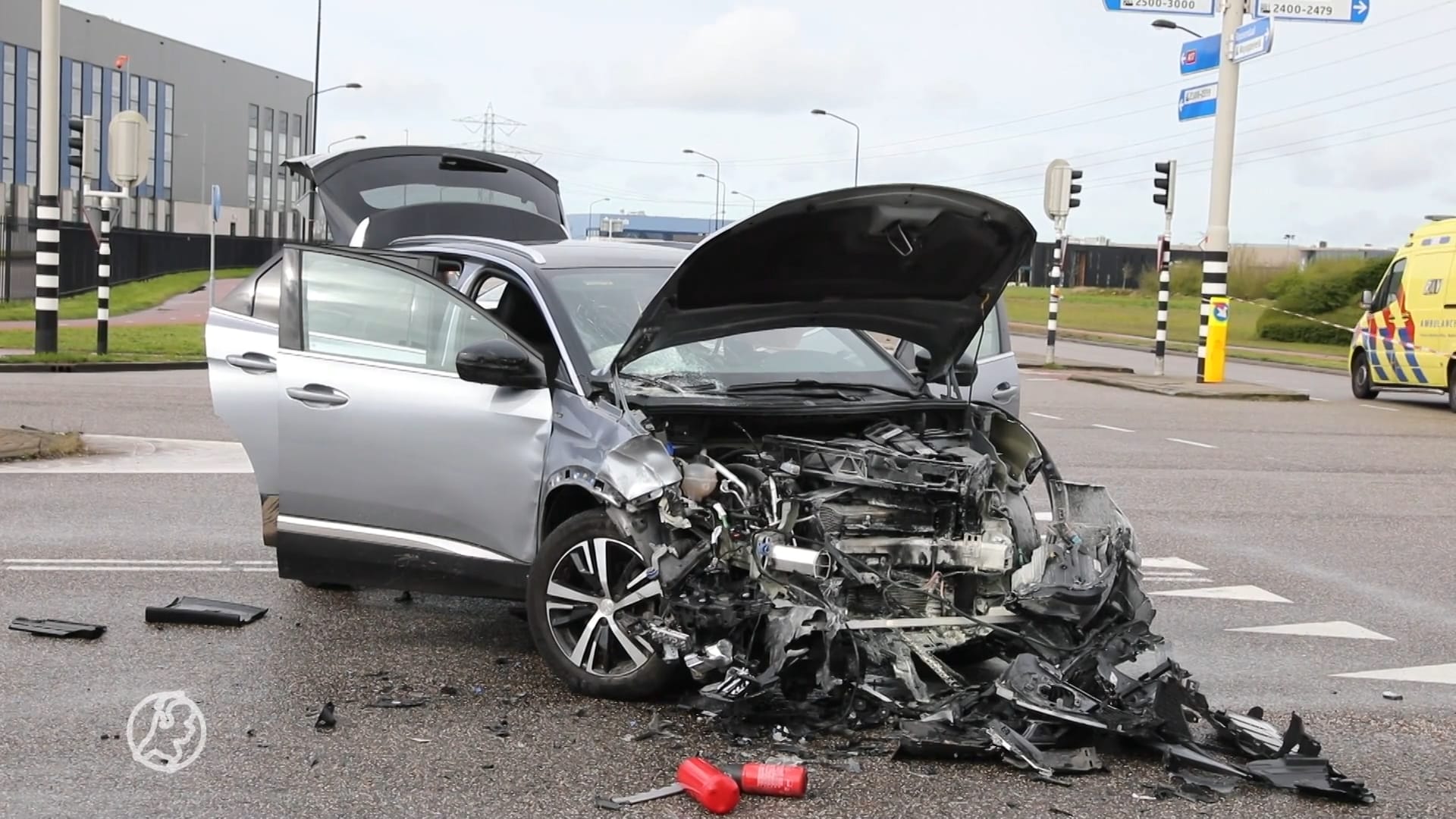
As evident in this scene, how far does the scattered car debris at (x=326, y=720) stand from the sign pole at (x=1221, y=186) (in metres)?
21.6

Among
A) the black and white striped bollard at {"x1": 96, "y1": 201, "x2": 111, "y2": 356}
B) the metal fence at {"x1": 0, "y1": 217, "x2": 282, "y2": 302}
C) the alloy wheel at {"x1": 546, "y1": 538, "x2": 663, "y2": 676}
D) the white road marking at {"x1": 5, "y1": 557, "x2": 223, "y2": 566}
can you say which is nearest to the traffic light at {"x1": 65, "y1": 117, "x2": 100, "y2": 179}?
the black and white striped bollard at {"x1": 96, "y1": 201, "x2": 111, "y2": 356}

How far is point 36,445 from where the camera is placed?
12102 mm

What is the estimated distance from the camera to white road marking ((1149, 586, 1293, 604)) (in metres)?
8.20

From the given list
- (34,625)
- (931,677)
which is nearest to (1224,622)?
(931,677)

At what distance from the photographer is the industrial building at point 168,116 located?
205 feet

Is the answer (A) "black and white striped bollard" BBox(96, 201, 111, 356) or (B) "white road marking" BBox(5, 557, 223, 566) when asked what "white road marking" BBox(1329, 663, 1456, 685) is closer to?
(B) "white road marking" BBox(5, 557, 223, 566)

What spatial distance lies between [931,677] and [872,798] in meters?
1.08

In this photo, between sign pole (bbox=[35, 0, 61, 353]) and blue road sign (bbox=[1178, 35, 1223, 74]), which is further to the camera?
blue road sign (bbox=[1178, 35, 1223, 74])

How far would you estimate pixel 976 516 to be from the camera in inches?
227

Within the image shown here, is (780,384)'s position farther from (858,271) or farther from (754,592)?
(754,592)

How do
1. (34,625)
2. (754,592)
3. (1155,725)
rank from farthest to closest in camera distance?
(34,625)
(754,592)
(1155,725)

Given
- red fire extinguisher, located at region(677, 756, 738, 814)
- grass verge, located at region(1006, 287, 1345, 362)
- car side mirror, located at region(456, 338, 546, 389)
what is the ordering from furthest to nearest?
grass verge, located at region(1006, 287, 1345, 362)
car side mirror, located at region(456, 338, 546, 389)
red fire extinguisher, located at region(677, 756, 738, 814)

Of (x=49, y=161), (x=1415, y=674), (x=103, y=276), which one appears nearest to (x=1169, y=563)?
(x=1415, y=674)

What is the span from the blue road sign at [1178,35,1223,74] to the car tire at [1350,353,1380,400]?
18.0 feet
